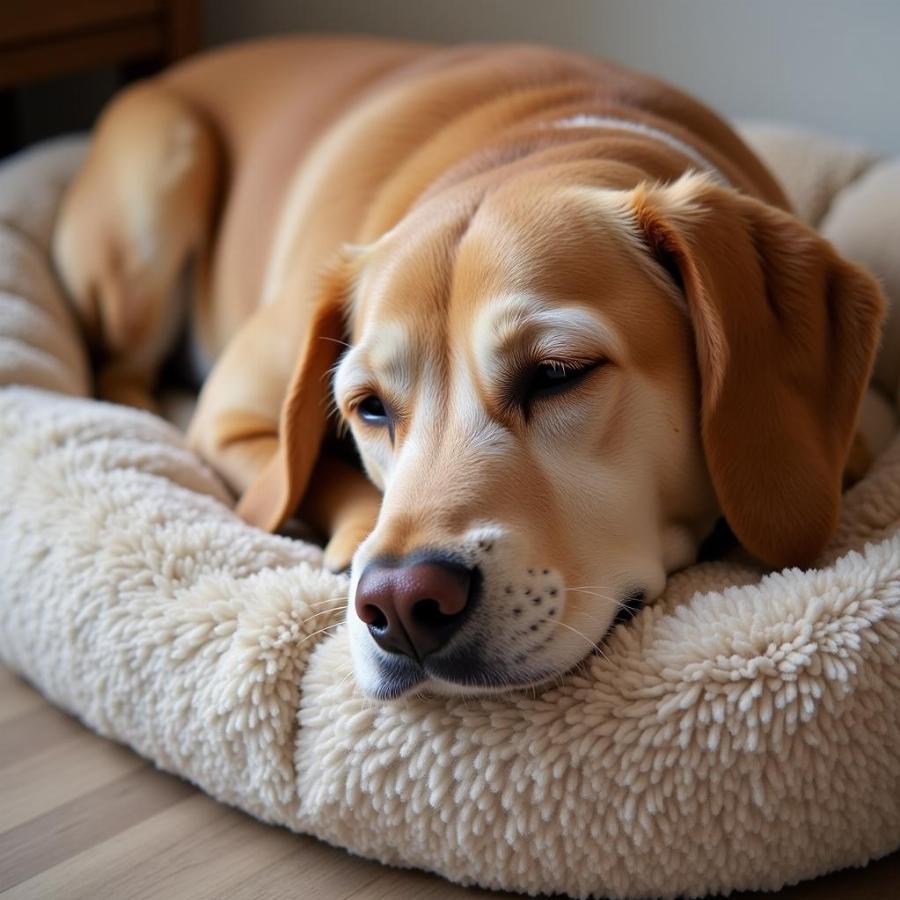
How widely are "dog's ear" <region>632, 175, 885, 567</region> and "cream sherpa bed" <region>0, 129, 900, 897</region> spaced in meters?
0.11

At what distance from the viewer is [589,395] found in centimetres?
148

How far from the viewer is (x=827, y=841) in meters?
1.33

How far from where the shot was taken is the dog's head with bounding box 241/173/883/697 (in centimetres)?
138

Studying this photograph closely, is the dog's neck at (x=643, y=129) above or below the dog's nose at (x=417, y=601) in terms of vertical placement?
above

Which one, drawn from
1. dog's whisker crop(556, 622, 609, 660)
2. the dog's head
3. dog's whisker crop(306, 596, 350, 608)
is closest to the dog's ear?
the dog's head

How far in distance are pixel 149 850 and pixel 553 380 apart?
82cm

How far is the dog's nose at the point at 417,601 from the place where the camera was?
4.22ft

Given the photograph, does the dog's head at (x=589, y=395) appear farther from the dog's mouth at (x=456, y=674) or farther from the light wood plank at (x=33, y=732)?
the light wood plank at (x=33, y=732)

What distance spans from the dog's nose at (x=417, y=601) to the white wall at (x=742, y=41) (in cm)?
217

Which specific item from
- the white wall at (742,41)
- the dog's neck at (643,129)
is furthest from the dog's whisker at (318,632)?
the white wall at (742,41)

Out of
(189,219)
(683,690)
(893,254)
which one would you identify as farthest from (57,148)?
(683,690)

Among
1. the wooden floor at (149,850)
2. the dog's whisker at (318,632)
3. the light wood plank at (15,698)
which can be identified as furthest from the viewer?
the light wood plank at (15,698)

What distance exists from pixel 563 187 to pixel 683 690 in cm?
72

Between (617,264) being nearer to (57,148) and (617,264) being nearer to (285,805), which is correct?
(285,805)
